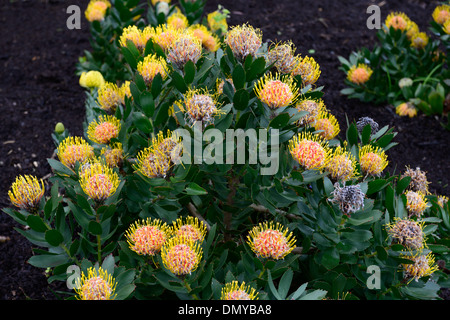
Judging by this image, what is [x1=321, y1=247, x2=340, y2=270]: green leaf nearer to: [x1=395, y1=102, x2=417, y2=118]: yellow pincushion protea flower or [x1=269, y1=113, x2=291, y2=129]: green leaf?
[x1=269, y1=113, x2=291, y2=129]: green leaf

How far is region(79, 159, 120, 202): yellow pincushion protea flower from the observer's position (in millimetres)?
1516

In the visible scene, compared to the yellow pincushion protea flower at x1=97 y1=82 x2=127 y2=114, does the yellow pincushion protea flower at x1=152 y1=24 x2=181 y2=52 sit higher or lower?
higher

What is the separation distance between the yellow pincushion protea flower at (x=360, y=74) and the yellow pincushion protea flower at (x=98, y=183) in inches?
93.3

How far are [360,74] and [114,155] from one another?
2248 millimetres

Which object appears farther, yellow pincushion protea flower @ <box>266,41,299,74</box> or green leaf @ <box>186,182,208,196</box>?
yellow pincushion protea flower @ <box>266,41,299,74</box>

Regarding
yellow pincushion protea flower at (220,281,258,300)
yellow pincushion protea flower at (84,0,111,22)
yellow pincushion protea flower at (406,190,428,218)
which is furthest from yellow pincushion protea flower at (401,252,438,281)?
yellow pincushion protea flower at (84,0,111,22)

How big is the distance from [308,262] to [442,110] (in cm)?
217

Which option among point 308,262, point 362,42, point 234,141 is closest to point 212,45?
point 234,141

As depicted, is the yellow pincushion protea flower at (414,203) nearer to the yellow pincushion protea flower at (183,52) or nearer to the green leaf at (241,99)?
the green leaf at (241,99)

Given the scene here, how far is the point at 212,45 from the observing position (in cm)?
245

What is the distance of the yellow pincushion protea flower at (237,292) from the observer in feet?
4.31

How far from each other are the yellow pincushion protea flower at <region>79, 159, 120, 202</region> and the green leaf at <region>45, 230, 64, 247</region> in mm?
188

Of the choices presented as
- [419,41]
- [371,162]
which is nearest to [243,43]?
[371,162]
